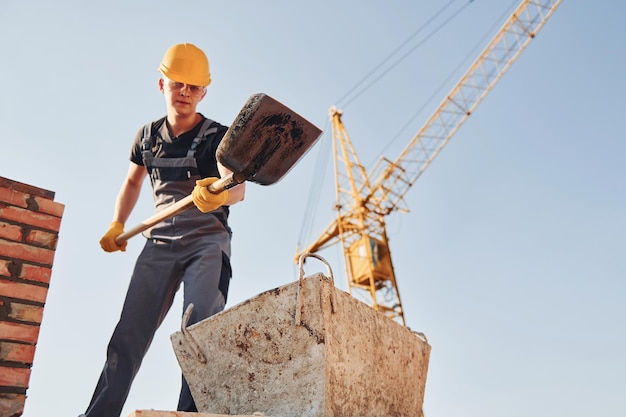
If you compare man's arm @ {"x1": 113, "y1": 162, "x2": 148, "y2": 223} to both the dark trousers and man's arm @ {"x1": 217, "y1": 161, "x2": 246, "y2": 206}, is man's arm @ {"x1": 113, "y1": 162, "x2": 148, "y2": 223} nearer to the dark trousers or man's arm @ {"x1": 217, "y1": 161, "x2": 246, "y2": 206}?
the dark trousers

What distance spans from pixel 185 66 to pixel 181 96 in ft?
0.47

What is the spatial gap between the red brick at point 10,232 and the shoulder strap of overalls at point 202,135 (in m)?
0.79

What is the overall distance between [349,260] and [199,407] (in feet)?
67.1

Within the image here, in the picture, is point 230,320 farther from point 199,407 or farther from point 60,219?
point 60,219

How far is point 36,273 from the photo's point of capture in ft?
8.05

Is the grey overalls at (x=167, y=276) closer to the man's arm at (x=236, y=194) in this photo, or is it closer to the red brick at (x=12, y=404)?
the man's arm at (x=236, y=194)

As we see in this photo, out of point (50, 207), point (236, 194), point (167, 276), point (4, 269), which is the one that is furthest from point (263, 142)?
point (4, 269)

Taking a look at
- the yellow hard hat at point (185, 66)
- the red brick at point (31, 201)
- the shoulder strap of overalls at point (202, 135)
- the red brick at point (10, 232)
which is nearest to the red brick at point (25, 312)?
the red brick at point (10, 232)

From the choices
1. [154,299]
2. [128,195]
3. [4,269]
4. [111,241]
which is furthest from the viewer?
[128,195]

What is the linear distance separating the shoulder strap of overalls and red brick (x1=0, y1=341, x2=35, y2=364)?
106 centimetres

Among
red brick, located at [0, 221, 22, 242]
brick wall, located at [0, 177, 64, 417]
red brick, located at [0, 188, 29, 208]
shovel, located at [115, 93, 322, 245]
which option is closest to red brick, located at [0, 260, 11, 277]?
brick wall, located at [0, 177, 64, 417]

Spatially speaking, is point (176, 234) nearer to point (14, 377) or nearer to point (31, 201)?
point (31, 201)

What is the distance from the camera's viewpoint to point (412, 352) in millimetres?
2246

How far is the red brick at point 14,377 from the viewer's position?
7.30 feet
